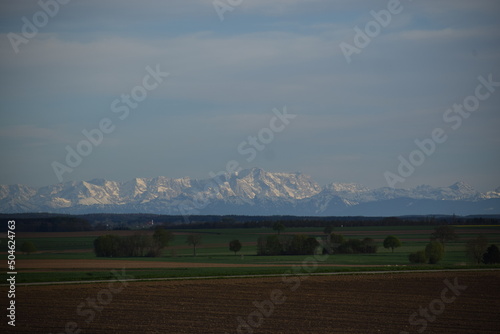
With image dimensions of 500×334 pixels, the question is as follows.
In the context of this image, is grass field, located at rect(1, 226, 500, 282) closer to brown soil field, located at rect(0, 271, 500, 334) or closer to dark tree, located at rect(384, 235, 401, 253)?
dark tree, located at rect(384, 235, 401, 253)

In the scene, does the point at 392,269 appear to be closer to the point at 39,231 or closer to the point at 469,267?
the point at 469,267

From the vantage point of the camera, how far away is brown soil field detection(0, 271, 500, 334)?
29.6m

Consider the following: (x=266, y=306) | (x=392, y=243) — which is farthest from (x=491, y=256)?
(x=266, y=306)

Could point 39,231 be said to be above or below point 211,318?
below

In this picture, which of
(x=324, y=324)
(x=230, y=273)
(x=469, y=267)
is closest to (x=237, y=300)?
(x=324, y=324)

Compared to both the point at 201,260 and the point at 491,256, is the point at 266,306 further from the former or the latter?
the point at 201,260

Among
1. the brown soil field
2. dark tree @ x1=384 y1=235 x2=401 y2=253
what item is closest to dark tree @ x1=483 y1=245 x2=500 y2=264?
the brown soil field

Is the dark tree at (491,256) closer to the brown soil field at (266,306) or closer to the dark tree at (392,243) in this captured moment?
the brown soil field at (266,306)

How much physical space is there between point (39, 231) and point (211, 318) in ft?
448

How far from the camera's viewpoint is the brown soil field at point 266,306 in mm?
29594

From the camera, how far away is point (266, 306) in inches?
1395

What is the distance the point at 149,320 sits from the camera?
1227 inches

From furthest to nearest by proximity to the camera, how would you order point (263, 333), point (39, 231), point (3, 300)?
1. point (39, 231)
2. point (3, 300)
3. point (263, 333)

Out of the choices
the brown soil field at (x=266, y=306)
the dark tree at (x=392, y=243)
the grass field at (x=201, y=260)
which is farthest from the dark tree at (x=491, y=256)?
the dark tree at (x=392, y=243)
